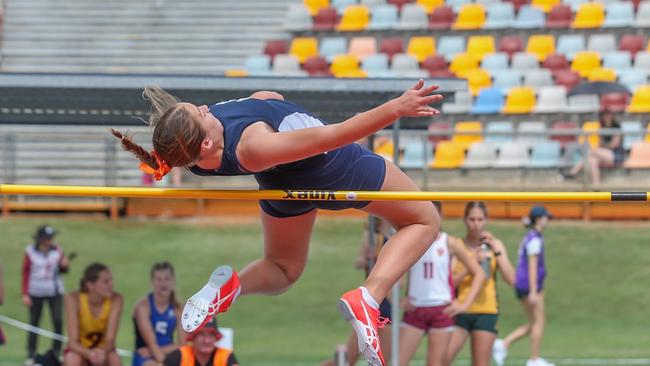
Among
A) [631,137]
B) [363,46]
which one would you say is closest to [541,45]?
[363,46]

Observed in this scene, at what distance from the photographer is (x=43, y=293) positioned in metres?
12.5

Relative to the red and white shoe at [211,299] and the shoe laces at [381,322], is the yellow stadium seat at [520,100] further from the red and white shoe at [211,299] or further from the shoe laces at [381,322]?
the shoe laces at [381,322]

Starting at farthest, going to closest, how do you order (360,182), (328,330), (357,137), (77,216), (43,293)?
(77,216) < (328,330) < (43,293) < (360,182) < (357,137)

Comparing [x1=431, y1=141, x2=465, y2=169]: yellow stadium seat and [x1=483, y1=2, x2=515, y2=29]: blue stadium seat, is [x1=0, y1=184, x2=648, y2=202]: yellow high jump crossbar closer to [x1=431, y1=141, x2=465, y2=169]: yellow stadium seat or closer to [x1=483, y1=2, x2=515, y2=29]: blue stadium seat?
[x1=431, y1=141, x2=465, y2=169]: yellow stadium seat

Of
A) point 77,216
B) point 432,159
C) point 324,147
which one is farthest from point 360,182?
point 77,216

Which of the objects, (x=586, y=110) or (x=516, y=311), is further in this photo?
(x=586, y=110)

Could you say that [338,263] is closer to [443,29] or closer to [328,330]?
[328,330]

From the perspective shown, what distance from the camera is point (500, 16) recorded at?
63.9 ft

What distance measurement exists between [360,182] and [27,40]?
51.3 ft

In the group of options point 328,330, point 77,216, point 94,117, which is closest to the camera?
point 94,117

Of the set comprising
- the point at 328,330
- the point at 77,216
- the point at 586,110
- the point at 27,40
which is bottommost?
the point at 328,330

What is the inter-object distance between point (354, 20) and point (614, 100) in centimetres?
490

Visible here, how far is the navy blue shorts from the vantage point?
5949 millimetres

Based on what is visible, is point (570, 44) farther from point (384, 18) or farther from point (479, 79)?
point (384, 18)
